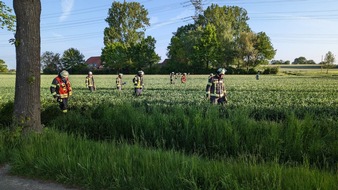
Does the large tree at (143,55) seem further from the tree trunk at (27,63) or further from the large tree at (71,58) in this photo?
the tree trunk at (27,63)

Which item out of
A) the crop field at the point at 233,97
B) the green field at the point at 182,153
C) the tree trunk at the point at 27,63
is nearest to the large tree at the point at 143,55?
the crop field at the point at 233,97

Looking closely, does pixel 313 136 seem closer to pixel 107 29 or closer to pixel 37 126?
pixel 37 126

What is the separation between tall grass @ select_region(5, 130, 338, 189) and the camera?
3.86m

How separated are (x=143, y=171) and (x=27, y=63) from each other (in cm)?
385

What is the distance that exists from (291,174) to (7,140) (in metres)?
5.41

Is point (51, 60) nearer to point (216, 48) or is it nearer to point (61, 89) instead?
point (216, 48)

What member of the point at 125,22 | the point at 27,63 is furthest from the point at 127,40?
the point at 27,63

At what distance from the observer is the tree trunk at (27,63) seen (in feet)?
20.8

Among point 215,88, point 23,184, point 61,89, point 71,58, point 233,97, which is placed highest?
point 71,58

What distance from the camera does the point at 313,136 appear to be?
6.82 m

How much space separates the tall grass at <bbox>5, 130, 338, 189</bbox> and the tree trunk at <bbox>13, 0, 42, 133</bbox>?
121cm

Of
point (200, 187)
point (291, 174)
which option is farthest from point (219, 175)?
point (291, 174)

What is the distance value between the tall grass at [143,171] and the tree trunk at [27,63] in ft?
3.95

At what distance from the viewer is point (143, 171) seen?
4.39 meters
